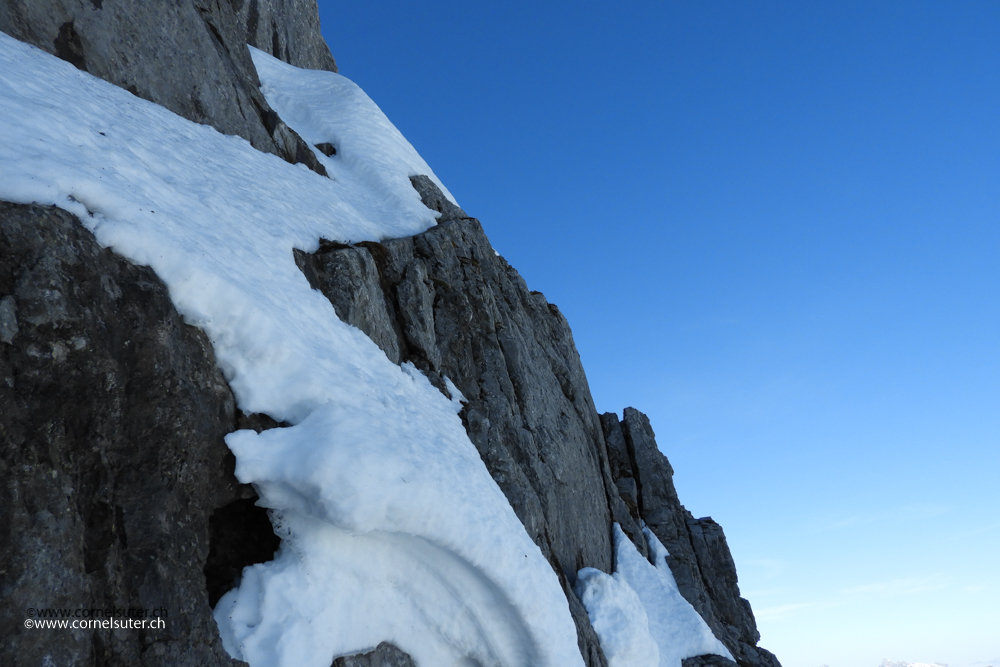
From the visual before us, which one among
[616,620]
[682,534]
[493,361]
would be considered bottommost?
[616,620]

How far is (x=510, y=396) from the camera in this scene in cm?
1697

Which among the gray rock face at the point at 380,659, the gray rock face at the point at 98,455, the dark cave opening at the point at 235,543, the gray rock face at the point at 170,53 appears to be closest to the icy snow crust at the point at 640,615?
the gray rock face at the point at 380,659

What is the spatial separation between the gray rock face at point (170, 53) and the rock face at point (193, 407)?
5 centimetres

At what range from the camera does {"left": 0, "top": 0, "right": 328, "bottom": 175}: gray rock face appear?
13234 mm

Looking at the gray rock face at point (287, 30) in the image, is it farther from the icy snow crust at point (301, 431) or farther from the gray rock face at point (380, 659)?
the gray rock face at point (380, 659)

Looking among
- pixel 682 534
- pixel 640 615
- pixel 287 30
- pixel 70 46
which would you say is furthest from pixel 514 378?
pixel 287 30

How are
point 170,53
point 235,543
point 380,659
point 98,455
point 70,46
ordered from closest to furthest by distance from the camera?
point 98,455 < point 235,543 < point 380,659 < point 70,46 < point 170,53

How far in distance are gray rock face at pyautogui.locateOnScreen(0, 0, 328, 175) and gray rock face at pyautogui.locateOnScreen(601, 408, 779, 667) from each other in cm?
1568

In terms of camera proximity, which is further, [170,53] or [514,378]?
[514,378]

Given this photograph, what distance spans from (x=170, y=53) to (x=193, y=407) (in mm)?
11822

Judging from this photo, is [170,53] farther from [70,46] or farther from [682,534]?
[682,534]

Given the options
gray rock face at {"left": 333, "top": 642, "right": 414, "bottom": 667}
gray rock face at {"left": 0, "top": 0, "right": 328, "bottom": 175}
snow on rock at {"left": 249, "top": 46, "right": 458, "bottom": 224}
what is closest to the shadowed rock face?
snow on rock at {"left": 249, "top": 46, "right": 458, "bottom": 224}

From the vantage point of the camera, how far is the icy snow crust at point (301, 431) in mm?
7871

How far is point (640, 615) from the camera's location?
52.9 feet
